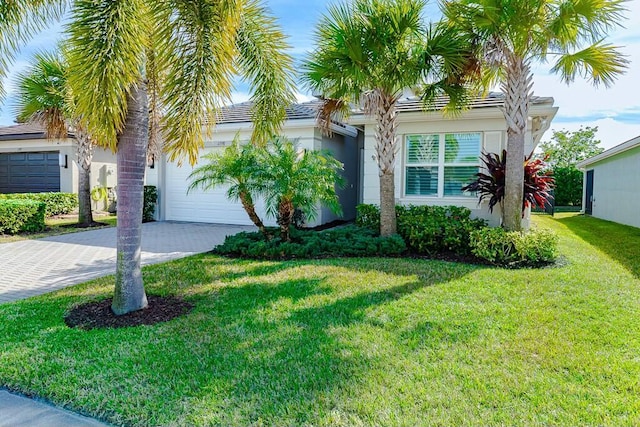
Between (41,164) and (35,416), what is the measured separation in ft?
64.2

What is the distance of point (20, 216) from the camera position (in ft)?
41.9

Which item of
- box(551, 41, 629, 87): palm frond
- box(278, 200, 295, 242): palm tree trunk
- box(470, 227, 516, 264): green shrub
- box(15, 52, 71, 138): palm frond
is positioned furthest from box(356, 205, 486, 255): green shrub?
box(15, 52, 71, 138): palm frond

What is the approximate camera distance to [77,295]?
6516 mm

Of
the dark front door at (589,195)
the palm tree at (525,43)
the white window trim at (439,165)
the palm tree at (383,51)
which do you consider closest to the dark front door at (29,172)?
the palm tree at (383,51)

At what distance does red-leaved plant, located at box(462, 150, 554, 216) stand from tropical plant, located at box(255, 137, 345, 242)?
4.22 metres

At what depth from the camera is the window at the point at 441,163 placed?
12141mm

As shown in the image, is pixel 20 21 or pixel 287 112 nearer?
pixel 20 21

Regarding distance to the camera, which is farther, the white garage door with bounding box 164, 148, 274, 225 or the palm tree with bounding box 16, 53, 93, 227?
the white garage door with bounding box 164, 148, 274, 225

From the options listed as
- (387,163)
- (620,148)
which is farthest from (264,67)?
(620,148)

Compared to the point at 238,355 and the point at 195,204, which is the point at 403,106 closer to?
the point at 195,204

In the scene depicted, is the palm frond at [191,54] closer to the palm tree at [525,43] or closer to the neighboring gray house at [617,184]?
the palm tree at [525,43]

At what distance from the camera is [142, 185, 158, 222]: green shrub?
16.1m

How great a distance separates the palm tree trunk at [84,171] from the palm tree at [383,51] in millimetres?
8949

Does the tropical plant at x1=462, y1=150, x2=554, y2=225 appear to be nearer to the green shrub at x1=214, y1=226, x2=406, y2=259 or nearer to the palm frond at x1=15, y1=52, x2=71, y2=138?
the green shrub at x1=214, y1=226, x2=406, y2=259
